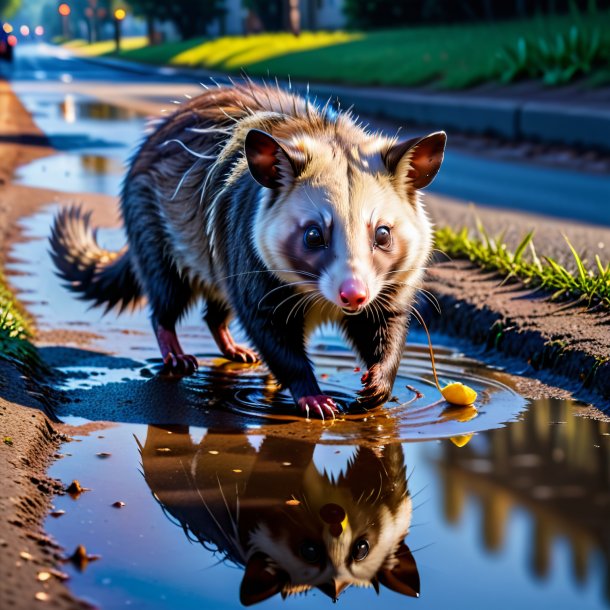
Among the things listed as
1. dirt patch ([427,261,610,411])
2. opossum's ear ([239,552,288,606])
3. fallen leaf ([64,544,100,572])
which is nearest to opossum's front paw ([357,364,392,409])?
dirt patch ([427,261,610,411])

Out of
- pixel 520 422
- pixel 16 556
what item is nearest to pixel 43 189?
pixel 520 422

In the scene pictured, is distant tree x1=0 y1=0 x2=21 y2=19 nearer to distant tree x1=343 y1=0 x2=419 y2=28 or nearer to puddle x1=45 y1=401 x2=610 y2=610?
distant tree x1=343 y1=0 x2=419 y2=28

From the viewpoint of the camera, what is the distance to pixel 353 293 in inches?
162

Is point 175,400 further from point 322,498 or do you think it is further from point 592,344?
point 592,344

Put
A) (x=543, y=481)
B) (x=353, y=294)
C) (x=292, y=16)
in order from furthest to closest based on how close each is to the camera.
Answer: (x=292, y=16), (x=353, y=294), (x=543, y=481)

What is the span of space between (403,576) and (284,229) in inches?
66.3

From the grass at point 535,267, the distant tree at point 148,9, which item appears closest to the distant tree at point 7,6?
the distant tree at point 148,9

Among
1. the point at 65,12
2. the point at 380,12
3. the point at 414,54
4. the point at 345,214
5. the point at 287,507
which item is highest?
the point at 65,12

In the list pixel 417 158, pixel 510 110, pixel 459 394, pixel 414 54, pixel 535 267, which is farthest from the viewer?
pixel 414 54

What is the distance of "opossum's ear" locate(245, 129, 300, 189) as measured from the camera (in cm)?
443

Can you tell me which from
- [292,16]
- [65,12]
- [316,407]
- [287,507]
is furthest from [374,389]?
[65,12]

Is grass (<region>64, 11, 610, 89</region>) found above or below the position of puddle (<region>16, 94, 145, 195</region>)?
above

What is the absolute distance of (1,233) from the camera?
29.1ft

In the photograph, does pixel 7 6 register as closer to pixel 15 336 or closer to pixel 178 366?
pixel 15 336
